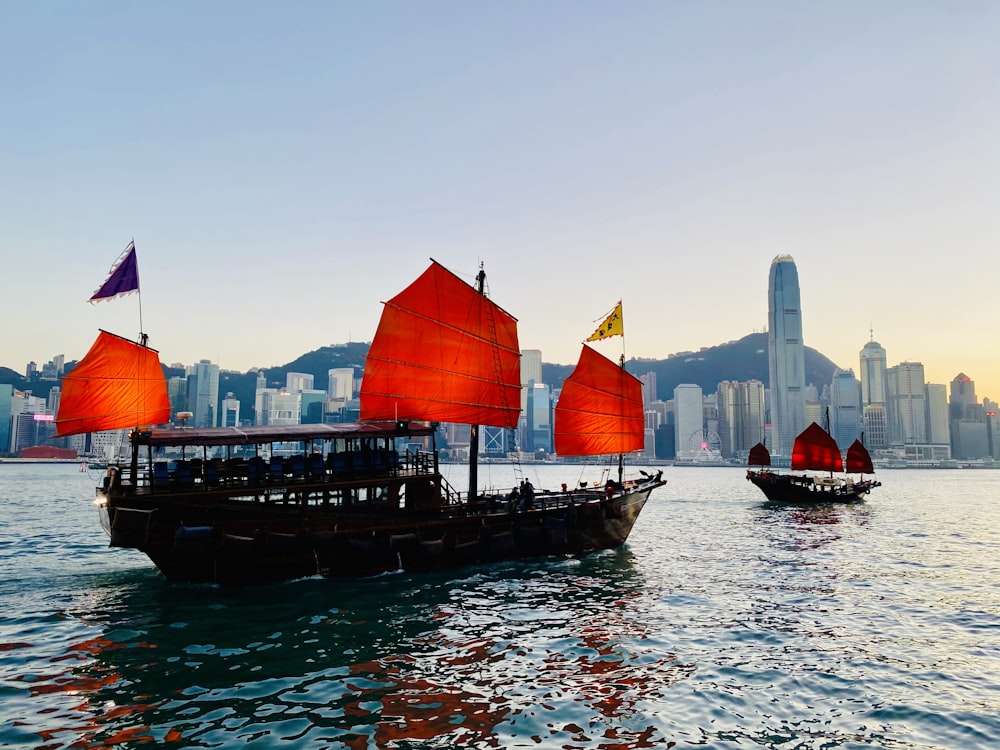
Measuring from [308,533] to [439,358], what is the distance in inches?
445

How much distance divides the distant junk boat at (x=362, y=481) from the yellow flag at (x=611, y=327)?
6.31m

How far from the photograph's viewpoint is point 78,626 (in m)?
18.7

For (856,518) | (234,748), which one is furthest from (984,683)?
(856,518)

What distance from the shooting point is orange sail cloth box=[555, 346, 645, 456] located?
129 ft

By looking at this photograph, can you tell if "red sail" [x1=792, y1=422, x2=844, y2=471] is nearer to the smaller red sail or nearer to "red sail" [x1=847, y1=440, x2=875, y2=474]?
"red sail" [x1=847, y1=440, x2=875, y2=474]

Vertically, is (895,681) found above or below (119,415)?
below

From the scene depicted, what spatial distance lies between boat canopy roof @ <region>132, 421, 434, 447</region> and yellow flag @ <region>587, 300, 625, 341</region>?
14706mm

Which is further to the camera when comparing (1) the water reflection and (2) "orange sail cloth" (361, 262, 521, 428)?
(2) "orange sail cloth" (361, 262, 521, 428)

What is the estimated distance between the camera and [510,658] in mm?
16250

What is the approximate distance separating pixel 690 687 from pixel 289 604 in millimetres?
13368

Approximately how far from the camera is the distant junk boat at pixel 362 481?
2336 cm

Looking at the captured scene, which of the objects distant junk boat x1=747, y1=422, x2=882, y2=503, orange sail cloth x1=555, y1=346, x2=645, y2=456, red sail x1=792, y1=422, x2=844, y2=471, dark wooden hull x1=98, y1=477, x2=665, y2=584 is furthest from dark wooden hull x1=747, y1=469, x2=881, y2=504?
dark wooden hull x1=98, y1=477, x2=665, y2=584

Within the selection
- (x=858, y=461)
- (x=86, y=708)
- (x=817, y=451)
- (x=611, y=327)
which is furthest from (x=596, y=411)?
(x=858, y=461)

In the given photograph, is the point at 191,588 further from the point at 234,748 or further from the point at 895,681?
the point at 895,681
